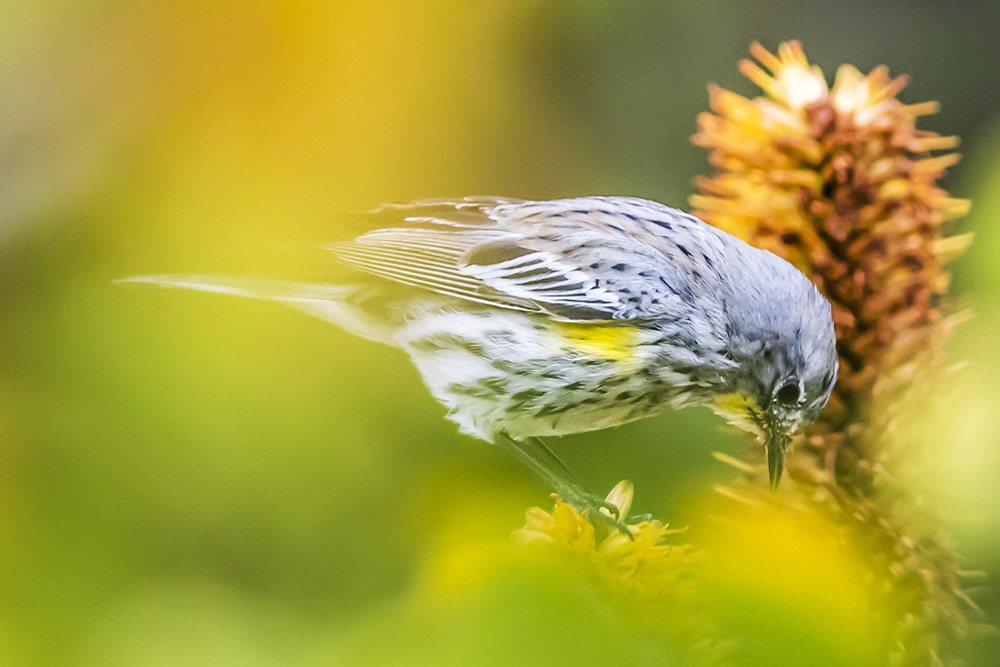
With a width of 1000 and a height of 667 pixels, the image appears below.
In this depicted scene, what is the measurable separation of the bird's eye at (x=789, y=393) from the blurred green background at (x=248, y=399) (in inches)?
2.6

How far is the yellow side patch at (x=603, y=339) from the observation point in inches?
26.3

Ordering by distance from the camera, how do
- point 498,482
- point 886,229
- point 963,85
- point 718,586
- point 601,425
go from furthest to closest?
point 963,85 < point 601,425 < point 886,229 < point 498,482 < point 718,586

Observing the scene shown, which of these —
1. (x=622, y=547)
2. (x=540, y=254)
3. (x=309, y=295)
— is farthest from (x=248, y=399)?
(x=540, y=254)

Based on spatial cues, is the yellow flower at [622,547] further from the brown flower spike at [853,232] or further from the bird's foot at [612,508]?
the brown flower spike at [853,232]

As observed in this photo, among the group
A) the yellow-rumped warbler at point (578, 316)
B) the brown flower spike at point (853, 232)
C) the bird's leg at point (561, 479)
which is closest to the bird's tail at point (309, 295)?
the yellow-rumped warbler at point (578, 316)

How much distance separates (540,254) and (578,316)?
0.09m

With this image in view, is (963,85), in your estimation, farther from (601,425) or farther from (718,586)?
(718,586)

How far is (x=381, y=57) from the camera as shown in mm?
548

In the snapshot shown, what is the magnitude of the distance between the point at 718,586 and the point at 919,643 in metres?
0.26

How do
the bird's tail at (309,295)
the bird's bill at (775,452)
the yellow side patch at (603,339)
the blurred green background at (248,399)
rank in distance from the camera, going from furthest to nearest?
the yellow side patch at (603,339)
the bird's bill at (775,452)
the bird's tail at (309,295)
the blurred green background at (248,399)

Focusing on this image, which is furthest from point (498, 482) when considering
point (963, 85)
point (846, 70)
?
point (963, 85)

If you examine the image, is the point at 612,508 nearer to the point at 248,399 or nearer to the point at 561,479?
the point at 561,479

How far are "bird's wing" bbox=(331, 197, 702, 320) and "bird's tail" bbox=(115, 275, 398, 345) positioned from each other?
4cm

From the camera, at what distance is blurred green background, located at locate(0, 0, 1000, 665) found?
0.75 ft
